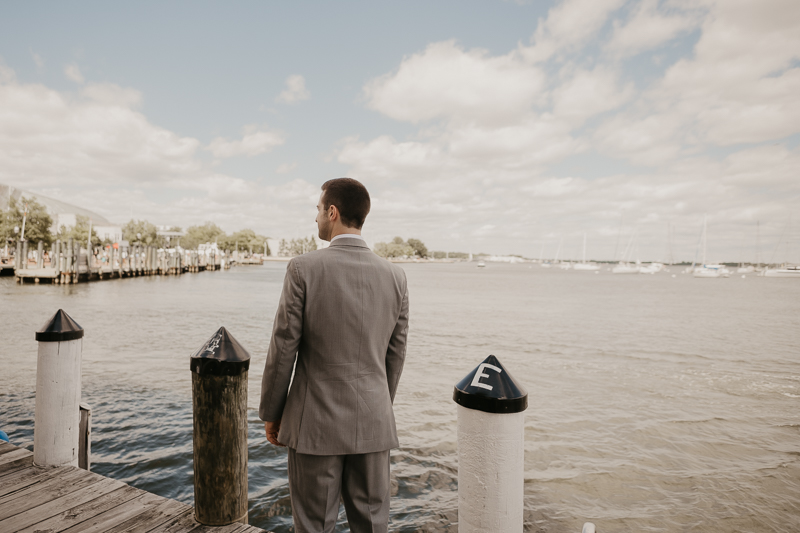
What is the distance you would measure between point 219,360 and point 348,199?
50.9 inches

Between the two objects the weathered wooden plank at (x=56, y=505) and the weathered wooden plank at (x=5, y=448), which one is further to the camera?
the weathered wooden plank at (x=5, y=448)

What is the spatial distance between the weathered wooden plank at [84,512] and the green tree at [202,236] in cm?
17337

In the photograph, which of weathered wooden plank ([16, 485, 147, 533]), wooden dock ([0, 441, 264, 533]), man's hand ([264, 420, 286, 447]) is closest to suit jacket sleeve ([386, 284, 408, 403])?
man's hand ([264, 420, 286, 447])

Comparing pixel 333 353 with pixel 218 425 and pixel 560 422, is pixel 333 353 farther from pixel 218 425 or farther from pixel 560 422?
pixel 560 422

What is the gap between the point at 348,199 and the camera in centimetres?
254

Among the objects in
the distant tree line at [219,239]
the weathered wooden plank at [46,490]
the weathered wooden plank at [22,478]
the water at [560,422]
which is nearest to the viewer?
the weathered wooden plank at [46,490]

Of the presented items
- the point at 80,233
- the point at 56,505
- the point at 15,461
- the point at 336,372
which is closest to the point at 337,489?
the point at 336,372

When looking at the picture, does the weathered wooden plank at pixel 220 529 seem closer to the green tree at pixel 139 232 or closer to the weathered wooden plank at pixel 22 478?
the weathered wooden plank at pixel 22 478

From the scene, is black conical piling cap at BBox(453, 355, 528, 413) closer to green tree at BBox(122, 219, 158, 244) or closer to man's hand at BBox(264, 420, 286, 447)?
man's hand at BBox(264, 420, 286, 447)

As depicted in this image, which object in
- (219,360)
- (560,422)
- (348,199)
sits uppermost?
(348,199)

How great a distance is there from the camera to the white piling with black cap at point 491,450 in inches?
83.0

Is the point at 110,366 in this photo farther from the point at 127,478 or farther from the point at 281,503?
the point at 281,503

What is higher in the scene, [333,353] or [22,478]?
[333,353]

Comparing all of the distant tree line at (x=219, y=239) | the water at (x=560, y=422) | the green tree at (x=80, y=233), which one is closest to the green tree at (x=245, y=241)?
the distant tree line at (x=219, y=239)
